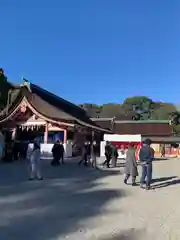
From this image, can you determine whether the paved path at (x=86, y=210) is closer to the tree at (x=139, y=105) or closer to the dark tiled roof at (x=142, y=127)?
the dark tiled roof at (x=142, y=127)

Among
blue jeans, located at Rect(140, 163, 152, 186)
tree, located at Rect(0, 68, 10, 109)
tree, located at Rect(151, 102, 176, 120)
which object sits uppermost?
tree, located at Rect(151, 102, 176, 120)

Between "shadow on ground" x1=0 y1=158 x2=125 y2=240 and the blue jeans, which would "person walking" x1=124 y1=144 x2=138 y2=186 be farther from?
"shadow on ground" x1=0 y1=158 x2=125 y2=240

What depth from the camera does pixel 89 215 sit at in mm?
7777

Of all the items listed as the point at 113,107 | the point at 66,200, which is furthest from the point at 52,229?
the point at 113,107

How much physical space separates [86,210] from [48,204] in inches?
42.3

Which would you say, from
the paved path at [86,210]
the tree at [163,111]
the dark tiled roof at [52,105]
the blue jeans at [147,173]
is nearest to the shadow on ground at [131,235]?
the paved path at [86,210]

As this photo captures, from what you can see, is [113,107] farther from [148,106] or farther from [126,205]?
[126,205]

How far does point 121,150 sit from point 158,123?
26.6m

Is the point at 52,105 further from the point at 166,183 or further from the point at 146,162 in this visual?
the point at 146,162

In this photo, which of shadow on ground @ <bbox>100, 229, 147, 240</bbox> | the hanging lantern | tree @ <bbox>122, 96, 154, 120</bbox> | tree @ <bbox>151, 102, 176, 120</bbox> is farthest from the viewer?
tree @ <bbox>122, 96, 154, 120</bbox>

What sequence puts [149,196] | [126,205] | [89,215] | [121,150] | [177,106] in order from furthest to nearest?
[177,106] < [121,150] < [149,196] < [126,205] < [89,215]

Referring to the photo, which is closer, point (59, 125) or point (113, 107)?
point (59, 125)

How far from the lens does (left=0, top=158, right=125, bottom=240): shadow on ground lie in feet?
21.1

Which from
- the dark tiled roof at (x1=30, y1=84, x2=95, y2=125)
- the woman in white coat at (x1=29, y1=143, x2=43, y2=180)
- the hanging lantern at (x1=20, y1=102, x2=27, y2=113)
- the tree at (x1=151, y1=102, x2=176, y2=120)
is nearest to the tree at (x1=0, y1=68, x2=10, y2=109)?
the dark tiled roof at (x1=30, y1=84, x2=95, y2=125)
